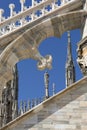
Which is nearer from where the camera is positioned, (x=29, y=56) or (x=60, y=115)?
(x=60, y=115)

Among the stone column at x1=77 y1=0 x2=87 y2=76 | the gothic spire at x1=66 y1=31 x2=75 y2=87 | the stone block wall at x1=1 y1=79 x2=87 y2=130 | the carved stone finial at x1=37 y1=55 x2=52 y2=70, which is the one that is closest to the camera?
the stone block wall at x1=1 y1=79 x2=87 y2=130

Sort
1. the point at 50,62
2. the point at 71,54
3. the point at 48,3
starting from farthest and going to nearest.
→ the point at 71,54 < the point at 48,3 < the point at 50,62

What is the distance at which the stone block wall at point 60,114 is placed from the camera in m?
8.79

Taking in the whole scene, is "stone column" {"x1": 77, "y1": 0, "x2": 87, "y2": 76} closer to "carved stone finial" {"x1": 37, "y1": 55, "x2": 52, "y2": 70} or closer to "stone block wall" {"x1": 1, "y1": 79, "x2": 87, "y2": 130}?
"carved stone finial" {"x1": 37, "y1": 55, "x2": 52, "y2": 70}

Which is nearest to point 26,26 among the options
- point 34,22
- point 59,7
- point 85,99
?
point 34,22

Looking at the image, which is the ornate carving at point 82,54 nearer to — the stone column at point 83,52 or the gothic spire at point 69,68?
the stone column at point 83,52

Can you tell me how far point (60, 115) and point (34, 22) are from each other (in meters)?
2.91

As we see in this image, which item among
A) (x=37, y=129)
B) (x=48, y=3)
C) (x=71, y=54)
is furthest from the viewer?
(x=71, y=54)

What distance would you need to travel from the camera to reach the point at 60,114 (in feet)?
29.3

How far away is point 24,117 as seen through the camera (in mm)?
8805

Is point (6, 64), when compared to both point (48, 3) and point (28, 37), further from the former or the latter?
point (48, 3)

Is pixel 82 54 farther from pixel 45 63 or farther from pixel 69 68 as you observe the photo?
pixel 69 68

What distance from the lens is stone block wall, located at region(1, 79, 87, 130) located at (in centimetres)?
879

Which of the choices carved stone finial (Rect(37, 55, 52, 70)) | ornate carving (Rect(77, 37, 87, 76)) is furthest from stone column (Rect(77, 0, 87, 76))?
carved stone finial (Rect(37, 55, 52, 70))
